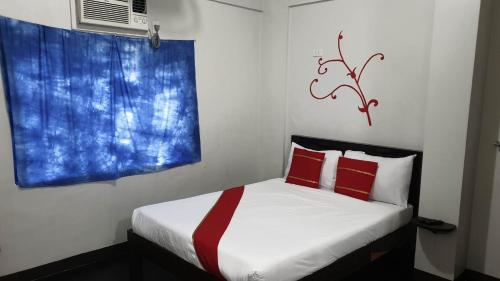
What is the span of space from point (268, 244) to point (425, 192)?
139 centimetres

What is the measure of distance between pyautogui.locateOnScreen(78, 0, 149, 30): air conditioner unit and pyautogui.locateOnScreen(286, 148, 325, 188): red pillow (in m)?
1.89

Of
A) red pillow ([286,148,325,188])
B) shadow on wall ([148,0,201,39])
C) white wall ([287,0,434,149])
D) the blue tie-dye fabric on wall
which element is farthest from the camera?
red pillow ([286,148,325,188])

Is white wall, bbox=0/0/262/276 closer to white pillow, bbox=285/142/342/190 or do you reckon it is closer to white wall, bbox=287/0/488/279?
white wall, bbox=287/0/488/279

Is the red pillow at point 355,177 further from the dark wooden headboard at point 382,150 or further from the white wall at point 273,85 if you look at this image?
the white wall at point 273,85

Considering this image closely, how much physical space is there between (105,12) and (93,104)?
749mm

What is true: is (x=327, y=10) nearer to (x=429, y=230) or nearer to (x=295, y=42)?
(x=295, y=42)

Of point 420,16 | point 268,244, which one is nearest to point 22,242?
point 268,244

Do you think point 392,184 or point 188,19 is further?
point 188,19

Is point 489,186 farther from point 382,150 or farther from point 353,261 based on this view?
point 353,261

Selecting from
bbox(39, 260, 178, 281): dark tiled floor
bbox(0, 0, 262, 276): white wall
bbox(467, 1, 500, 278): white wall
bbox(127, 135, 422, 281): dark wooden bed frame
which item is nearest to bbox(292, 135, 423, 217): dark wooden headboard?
bbox(127, 135, 422, 281): dark wooden bed frame

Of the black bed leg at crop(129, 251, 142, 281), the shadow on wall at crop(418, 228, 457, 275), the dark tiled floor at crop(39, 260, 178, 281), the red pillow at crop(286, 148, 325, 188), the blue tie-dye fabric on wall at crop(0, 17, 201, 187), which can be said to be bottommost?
the dark tiled floor at crop(39, 260, 178, 281)

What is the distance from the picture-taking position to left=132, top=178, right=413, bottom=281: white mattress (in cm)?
207

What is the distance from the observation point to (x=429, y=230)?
2.75 m

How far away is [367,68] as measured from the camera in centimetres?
348
